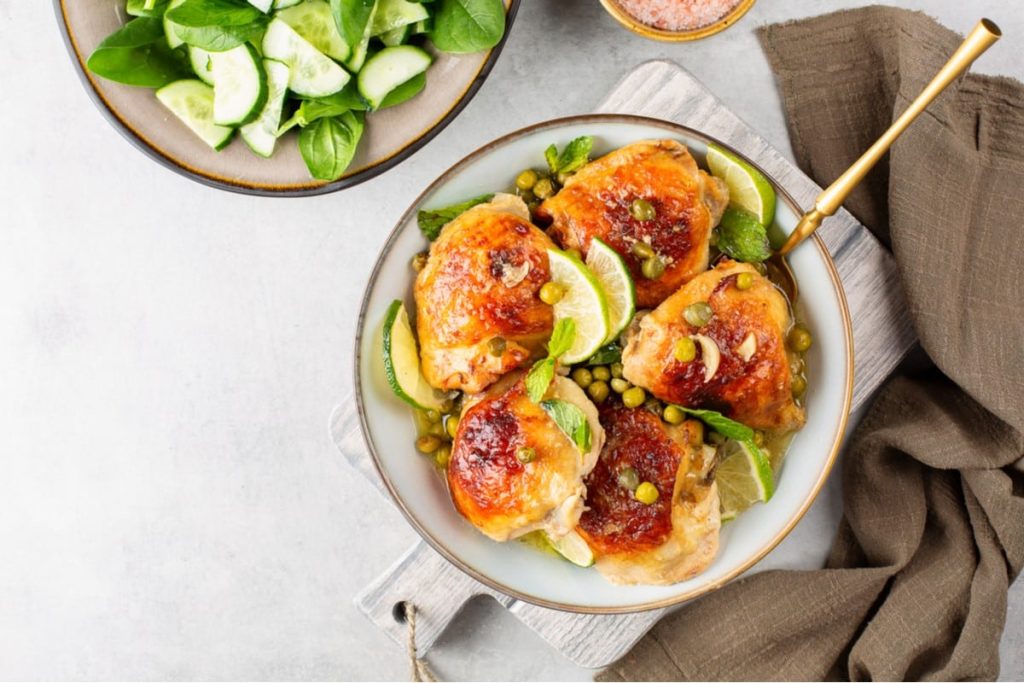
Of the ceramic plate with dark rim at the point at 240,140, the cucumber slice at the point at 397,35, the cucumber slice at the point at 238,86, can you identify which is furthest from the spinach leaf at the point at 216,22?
the cucumber slice at the point at 397,35

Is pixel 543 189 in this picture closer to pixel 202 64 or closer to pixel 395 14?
pixel 395 14

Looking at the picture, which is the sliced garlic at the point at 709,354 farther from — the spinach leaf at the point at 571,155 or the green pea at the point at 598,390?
the spinach leaf at the point at 571,155

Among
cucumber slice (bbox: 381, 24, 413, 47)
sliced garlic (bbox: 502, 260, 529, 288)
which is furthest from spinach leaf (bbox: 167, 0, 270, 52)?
sliced garlic (bbox: 502, 260, 529, 288)

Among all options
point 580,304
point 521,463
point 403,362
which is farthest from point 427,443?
point 580,304

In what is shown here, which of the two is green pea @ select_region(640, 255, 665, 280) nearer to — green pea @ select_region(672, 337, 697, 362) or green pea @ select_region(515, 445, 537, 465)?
green pea @ select_region(672, 337, 697, 362)

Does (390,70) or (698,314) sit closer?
(698,314)

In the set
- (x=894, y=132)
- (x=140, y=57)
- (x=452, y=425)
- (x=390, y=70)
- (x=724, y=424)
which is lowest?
(x=452, y=425)
